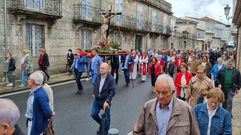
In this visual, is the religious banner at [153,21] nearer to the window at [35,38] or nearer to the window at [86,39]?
the window at [86,39]

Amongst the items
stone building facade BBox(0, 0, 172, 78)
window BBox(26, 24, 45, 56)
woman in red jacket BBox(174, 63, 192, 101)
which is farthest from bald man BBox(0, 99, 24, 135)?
window BBox(26, 24, 45, 56)

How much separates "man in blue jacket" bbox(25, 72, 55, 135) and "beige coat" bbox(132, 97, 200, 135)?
199 cm

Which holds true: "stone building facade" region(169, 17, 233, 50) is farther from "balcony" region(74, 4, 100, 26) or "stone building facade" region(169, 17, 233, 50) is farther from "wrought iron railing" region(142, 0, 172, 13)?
"balcony" region(74, 4, 100, 26)

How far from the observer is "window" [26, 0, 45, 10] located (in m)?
16.1

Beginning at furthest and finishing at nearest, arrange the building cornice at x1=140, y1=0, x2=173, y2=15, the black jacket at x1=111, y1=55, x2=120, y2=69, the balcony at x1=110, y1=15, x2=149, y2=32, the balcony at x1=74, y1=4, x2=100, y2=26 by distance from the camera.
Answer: the building cornice at x1=140, y1=0, x2=173, y2=15, the balcony at x1=110, y1=15, x2=149, y2=32, the balcony at x1=74, y1=4, x2=100, y2=26, the black jacket at x1=111, y1=55, x2=120, y2=69

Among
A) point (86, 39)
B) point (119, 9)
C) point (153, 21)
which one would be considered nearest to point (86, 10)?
point (86, 39)

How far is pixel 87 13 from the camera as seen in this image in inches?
853

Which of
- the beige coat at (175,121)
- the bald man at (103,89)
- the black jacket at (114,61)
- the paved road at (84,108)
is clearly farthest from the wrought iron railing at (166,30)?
the beige coat at (175,121)

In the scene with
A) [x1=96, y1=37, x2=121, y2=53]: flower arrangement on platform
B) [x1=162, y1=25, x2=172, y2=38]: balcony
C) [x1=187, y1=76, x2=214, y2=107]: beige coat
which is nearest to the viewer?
[x1=187, y1=76, x2=214, y2=107]: beige coat

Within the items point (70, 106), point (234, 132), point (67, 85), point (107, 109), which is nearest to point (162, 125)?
point (107, 109)

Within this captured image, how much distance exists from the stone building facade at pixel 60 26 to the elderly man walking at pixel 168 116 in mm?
12872

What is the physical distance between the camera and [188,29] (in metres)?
67.3

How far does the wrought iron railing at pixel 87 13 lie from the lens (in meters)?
20.5

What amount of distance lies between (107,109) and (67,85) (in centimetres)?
818
